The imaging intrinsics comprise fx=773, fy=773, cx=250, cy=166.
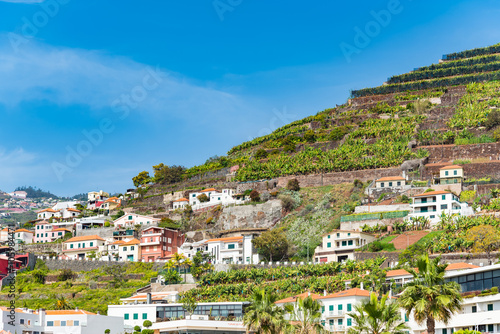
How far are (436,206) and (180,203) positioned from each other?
44101 mm

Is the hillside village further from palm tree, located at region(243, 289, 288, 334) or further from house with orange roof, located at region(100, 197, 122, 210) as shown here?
palm tree, located at region(243, 289, 288, 334)

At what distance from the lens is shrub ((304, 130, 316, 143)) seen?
125 metres

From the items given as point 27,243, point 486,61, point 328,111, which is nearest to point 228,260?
point 27,243

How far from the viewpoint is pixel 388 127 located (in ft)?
391

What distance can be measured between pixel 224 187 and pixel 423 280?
3124 inches

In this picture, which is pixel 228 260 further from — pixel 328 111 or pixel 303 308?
pixel 328 111

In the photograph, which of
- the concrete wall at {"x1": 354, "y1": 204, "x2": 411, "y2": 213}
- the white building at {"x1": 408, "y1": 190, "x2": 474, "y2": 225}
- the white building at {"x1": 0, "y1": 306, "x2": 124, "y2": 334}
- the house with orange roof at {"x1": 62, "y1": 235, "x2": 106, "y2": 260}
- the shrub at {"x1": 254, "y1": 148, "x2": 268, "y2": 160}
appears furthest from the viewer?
the shrub at {"x1": 254, "y1": 148, "x2": 268, "y2": 160}

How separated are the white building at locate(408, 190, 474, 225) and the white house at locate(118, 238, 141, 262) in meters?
34.2

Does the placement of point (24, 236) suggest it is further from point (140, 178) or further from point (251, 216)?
point (251, 216)

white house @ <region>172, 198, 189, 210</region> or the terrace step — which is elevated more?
white house @ <region>172, 198, 189, 210</region>

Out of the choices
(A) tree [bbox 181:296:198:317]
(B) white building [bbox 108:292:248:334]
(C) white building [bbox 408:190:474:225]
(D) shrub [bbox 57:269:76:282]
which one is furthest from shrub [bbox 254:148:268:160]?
(A) tree [bbox 181:296:198:317]

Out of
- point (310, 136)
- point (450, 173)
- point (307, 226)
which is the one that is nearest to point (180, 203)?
point (310, 136)

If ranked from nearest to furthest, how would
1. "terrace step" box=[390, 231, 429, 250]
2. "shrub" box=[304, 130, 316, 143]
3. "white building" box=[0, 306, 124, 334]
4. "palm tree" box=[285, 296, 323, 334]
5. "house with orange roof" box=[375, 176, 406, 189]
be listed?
1. "palm tree" box=[285, 296, 323, 334]
2. "white building" box=[0, 306, 124, 334]
3. "terrace step" box=[390, 231, 429, 250]
4. "house with orange roof" box=[375, 176, 406, 189]
5. "shrub" box=[304, 130, 316, 143]

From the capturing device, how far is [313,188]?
103 m
